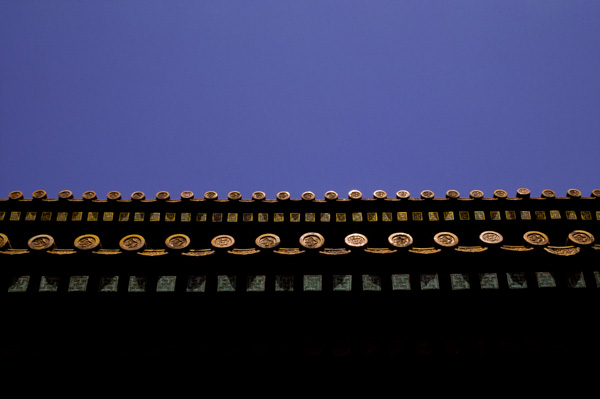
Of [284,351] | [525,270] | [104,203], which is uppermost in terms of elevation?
[104,203]

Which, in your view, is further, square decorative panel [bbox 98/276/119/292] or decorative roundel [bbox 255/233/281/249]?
decorative roundel [bbox 255/233/281/249]

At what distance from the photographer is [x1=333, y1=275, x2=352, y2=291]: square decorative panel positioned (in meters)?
6.21

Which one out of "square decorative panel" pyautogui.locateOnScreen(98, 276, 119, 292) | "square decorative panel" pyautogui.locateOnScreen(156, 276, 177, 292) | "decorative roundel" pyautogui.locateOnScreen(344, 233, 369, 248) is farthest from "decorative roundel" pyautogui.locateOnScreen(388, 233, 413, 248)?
"square decorative panel" pyautogui.locateOnScreen(98, 276, 119, 292)

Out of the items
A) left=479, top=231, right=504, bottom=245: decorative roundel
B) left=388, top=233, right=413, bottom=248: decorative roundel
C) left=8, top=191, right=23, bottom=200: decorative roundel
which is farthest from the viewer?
left=8, top=191, right=23, bottom=200: decorative roundel

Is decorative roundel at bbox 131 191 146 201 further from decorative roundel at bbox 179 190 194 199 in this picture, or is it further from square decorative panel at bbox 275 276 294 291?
square decorative panel at bbox 275 276 294 291

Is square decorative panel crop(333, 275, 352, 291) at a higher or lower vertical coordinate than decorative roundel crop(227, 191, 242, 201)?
lower

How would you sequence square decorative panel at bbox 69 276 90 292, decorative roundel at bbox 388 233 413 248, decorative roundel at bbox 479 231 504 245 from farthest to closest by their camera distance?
decorative roundel at bbox 479 231 504 245 < decorative roundel at bbox 388 233 413 248 < square decorative panel at bbox 69 276 90 292

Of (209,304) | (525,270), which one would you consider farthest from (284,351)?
(525,270)

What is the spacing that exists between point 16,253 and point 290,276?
3.04 m

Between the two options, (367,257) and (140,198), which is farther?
(140,198)

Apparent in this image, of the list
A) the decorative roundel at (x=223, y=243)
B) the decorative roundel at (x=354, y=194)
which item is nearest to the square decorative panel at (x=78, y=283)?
the decorative roundel at (x=223, y=243)

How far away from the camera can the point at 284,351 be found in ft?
20.9

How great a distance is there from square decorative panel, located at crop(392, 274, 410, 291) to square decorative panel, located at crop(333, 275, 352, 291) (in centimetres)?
48

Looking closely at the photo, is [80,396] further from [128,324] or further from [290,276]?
[290,276]
